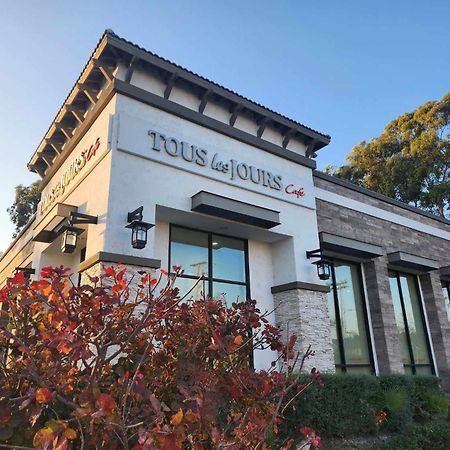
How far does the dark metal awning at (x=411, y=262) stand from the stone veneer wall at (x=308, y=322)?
11.9 ft

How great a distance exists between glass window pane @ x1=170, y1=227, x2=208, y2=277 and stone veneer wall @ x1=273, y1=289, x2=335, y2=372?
1869 mm

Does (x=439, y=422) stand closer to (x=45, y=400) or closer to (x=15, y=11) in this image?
(x=45, y=400)

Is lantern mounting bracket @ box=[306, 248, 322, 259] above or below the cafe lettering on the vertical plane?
below

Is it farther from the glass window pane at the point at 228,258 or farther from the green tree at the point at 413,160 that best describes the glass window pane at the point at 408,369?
the green tree at the point at 413,160

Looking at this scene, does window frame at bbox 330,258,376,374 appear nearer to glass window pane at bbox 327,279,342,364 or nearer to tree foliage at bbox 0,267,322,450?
glass window pane at bbox 327,279,342,364

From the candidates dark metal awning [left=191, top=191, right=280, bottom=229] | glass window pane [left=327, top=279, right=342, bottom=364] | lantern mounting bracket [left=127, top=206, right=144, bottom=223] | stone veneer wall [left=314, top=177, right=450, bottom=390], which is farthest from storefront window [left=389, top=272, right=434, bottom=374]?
lantern mounting bracket [left=127, top=206, right=144, bottom=223]

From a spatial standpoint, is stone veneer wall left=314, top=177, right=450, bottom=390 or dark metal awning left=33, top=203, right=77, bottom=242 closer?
dark metal awning left=33, top=203, right=77, bottom=242

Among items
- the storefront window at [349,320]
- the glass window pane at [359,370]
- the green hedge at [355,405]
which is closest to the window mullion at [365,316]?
the storefront window at [349,320]

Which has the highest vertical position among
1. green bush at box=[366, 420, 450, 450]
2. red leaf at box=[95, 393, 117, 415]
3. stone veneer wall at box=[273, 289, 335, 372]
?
stone veneer wall at box=[273, 289, 335, 372]

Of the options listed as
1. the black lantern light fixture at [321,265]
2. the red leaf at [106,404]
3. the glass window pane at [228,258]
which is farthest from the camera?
the black lantern light fixture at [321,265]

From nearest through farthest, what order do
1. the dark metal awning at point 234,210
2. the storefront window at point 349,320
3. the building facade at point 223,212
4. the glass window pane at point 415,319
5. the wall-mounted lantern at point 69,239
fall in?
1. the wall-mounted lantern at point 69,239
2. the building facade at point 223,212
3. the dark metal awning at point 234,210
4. the storefront window at point 349,320
5. the glass window pane at point 415,319

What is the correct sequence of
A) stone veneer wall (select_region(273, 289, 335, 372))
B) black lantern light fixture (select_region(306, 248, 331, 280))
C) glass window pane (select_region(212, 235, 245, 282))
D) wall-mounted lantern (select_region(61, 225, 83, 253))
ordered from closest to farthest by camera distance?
1. wall-mounted lantern (select_region(61, 225, 83, 253))
2. stone veneer wall (select_region(273, 289, 335, 372))
3. glass window pane (select_region(212, 235, 245, 282))
4. black lantern light fixture (select_region(306, 248, 331, 280))

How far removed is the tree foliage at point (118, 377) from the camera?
1.83m

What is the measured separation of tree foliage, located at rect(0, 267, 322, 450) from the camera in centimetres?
183
